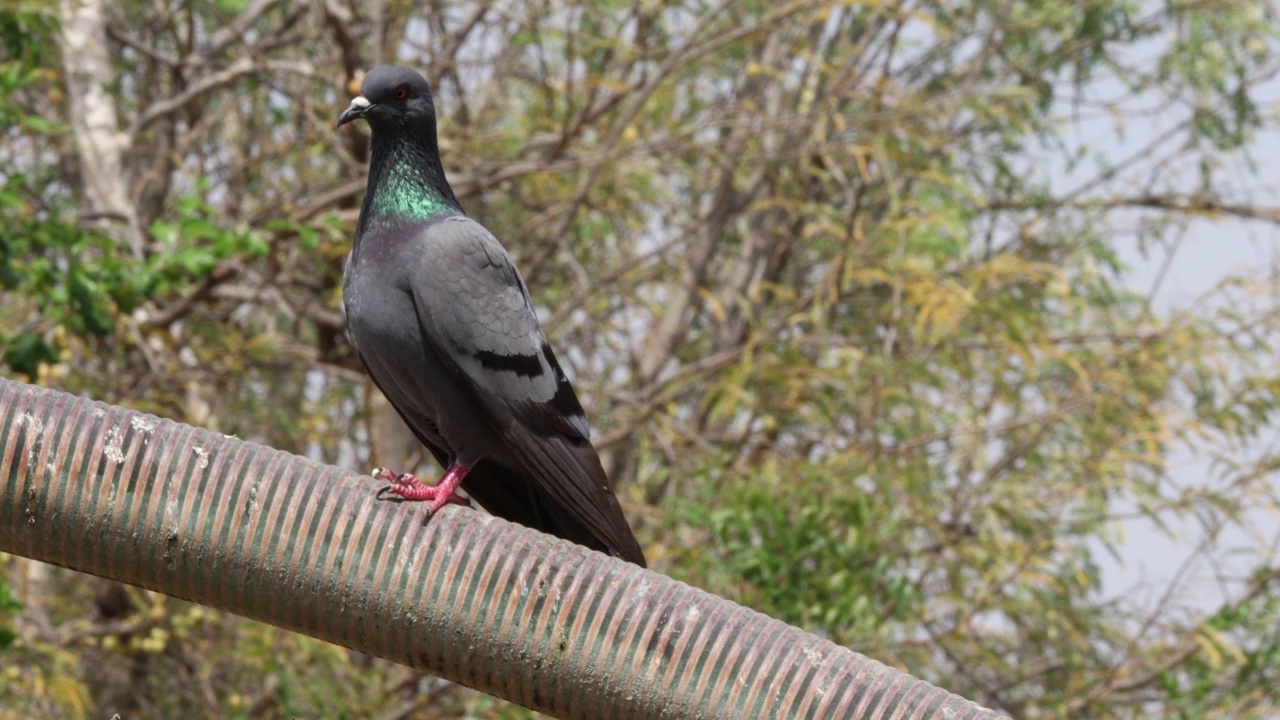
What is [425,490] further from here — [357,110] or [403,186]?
[357,110]

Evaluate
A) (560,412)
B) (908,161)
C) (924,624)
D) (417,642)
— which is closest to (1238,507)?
(924,624)

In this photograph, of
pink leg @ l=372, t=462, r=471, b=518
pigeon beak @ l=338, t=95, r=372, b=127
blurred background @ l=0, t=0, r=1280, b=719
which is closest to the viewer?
pink leg @ l=372, t=462, r=471, b=518

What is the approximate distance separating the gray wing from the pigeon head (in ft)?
1.35

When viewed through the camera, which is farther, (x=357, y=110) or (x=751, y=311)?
(x=751, y=311)

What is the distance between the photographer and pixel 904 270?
7602 mm

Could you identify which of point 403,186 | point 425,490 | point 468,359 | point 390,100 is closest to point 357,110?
point 390,100

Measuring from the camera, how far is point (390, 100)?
431 cm

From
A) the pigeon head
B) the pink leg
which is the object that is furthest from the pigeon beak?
the pink leg

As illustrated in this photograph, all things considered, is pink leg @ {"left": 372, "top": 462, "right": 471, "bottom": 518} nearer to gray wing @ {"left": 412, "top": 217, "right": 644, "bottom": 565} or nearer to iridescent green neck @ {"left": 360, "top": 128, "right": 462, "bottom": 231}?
gray wing @ {"left": 412, "top": 217, "right": 644, "bottom": 565}

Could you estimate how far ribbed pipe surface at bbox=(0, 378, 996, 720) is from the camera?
2.76 metres

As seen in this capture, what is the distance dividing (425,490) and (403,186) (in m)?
1.08

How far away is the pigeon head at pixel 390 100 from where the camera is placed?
4.29 meters

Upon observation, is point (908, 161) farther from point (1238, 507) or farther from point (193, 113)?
point (193, 113)

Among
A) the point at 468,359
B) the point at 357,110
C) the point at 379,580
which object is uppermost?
the point at 357,110
